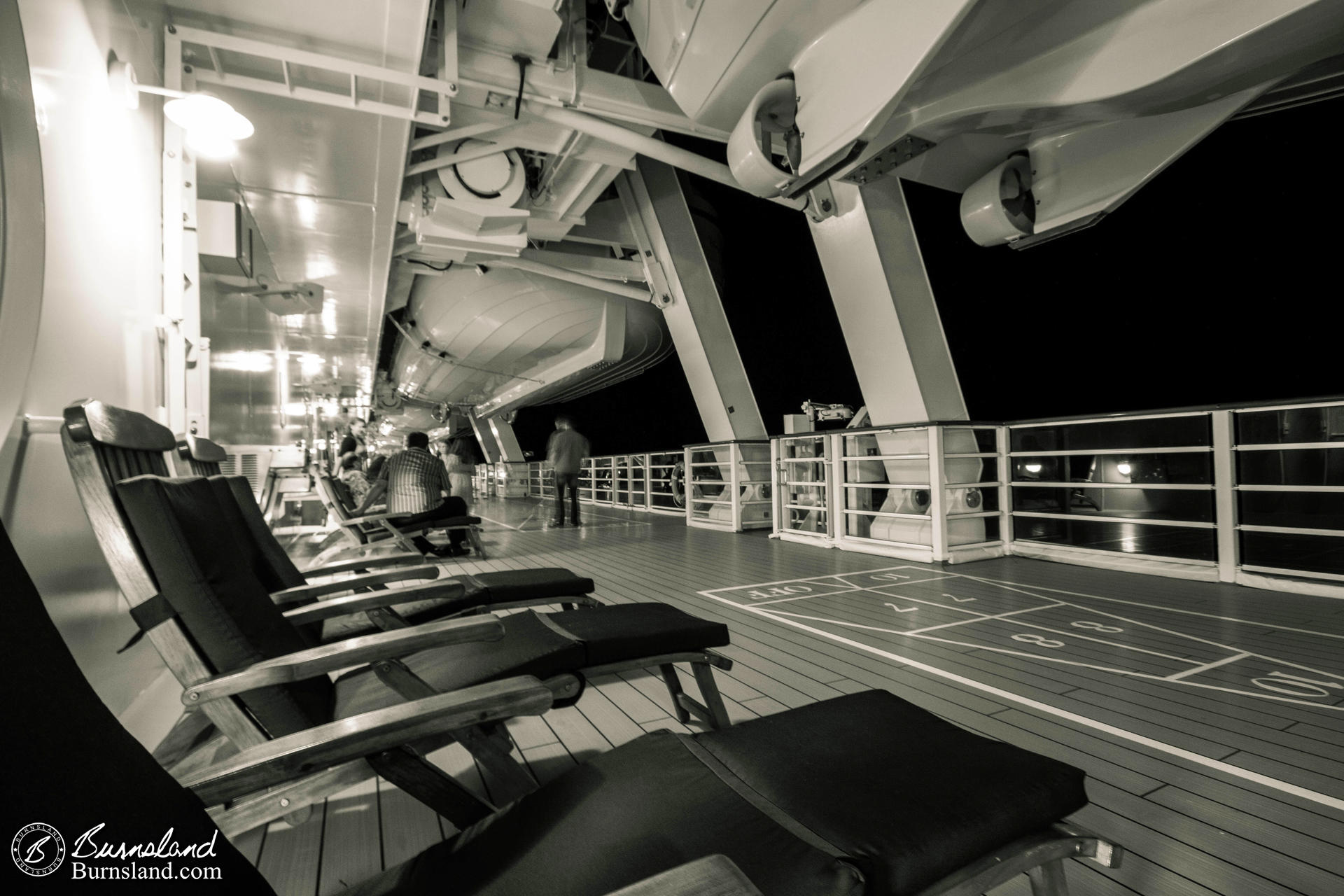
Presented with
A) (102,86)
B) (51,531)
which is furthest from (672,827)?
(102,86)

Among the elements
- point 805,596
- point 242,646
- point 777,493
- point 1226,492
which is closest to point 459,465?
point 777,493

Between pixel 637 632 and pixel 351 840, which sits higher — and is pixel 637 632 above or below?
above

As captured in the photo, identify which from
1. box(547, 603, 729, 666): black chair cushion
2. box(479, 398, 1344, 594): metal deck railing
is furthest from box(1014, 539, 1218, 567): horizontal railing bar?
box(547, 603, 729, 666): black chair cushion

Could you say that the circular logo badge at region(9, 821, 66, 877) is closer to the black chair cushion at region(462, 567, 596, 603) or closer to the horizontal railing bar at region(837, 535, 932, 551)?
the black chair cushion at region(462, 567, 596, 603)

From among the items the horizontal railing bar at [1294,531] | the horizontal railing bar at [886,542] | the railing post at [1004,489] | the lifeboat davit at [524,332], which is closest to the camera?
the horizontal railing bar at [1294,531]

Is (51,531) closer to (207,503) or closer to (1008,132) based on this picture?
(207,503)

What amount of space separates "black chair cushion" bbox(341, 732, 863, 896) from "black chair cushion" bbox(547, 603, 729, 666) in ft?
2.01

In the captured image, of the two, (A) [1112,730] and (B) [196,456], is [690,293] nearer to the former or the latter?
(B) [196,456]

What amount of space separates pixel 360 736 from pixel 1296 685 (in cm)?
267

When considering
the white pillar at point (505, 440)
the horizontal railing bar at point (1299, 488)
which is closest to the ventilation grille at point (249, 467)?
the horizontal railing bar at point (1299, 488)

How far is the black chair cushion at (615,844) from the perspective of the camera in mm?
690

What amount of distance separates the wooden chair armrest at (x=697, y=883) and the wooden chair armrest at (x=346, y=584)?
1.33 meters

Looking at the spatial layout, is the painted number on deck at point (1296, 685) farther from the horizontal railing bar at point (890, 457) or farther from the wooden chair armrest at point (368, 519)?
the wooden chair armrest at point (368, 519)

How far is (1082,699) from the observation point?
6.52ft
